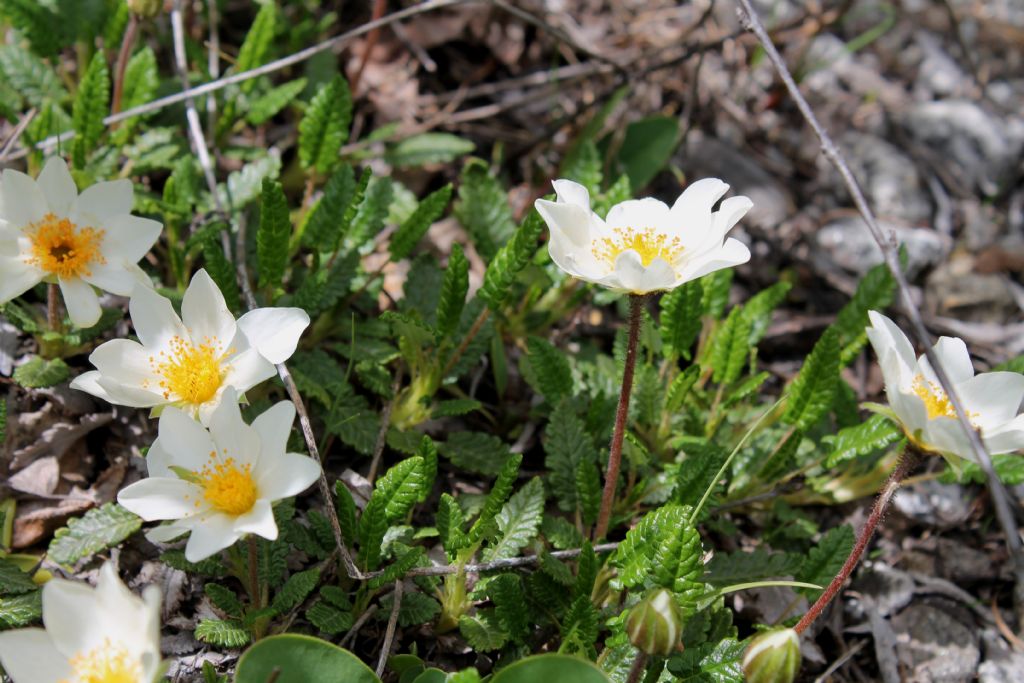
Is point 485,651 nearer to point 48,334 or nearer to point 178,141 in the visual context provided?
point 48,334

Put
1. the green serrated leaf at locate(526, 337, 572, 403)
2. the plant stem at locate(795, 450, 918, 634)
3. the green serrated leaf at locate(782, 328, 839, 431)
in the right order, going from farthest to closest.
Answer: the green serrated leaf at locate(526, 337, 572, 403), the green serrated leaf at locate(782, 328, 839, 431), the plant stem at locate(795, 450, 918, 634)

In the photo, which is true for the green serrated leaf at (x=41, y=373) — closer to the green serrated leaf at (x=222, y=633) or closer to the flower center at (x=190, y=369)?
the flower center at (x=190, y=369)

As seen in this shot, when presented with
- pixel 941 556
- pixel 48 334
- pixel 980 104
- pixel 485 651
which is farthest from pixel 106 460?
pixel 980 104

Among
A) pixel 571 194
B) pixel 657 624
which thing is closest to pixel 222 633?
pixel 657 624

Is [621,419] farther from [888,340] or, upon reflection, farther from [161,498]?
[161,498]

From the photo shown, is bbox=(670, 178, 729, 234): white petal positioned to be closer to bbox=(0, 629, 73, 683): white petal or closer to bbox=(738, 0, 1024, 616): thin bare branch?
bbox=(738, 0, 1024, 616): thin bare branch

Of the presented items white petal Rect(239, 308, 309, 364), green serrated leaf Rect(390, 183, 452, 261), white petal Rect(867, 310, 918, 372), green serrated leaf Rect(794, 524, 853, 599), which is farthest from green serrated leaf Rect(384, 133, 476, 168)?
green serrated leaf Rect(794, 524, 853, 599)

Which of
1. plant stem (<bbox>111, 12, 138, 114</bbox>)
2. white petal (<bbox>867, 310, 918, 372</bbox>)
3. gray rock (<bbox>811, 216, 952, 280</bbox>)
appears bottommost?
gray rock (<bbox>811, 216, 952, 280</bbox>)
